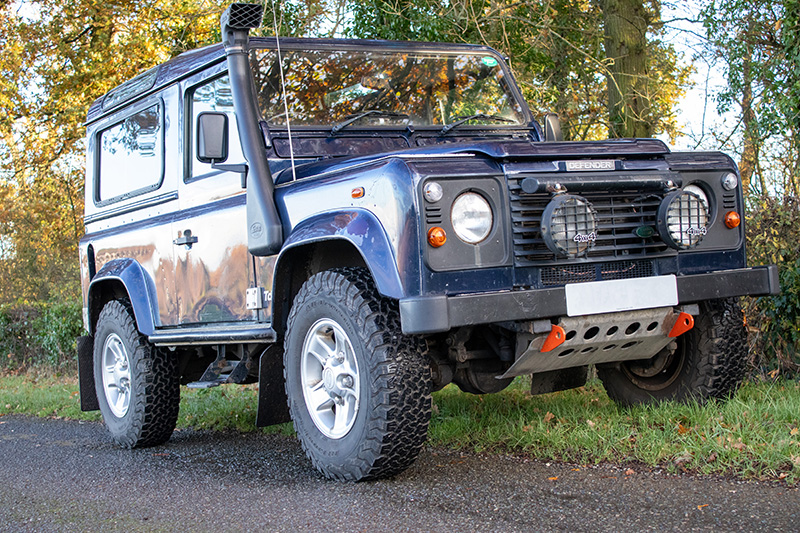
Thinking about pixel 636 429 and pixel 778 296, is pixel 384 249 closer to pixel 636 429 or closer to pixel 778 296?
pixel 636 429

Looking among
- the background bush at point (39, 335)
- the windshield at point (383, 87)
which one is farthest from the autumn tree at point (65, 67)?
the windshield at point (383, 87)

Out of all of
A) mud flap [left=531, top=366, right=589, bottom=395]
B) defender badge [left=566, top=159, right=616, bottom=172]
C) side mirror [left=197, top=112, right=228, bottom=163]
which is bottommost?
mud flap [left=531, top=366, right=589, bottom=395]

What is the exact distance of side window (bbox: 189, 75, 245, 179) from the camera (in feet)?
16.3

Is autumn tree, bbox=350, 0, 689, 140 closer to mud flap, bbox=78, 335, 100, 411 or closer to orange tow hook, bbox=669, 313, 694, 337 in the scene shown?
mud flap, bbox=78, 335, 100, 411

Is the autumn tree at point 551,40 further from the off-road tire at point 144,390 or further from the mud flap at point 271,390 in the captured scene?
the mud flap at point 271,390

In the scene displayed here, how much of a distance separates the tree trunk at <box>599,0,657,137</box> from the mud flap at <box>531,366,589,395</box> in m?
5.37

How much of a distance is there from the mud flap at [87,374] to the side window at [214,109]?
6.74ft

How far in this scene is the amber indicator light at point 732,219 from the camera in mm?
4344

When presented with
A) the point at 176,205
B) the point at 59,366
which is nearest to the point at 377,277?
the point at 176,205

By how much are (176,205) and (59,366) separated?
9525mm

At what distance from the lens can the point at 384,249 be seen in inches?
145

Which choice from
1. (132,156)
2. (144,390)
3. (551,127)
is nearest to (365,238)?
(551,127)

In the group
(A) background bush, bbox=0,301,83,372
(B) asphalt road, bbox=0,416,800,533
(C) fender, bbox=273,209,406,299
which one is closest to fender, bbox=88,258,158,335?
(B) asphalt road, bbox=0,416,800,533

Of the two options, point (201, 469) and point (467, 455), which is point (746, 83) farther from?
point (201, 469)
